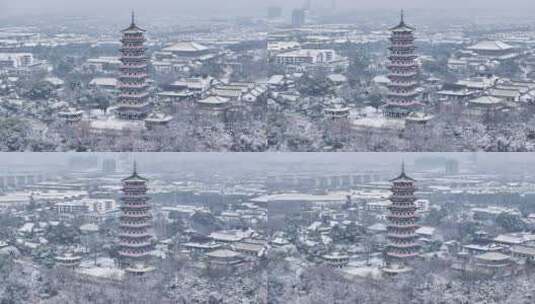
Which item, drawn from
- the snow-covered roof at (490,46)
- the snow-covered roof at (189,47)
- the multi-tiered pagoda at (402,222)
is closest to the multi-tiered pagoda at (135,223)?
the snow-covered roof at (189,47)

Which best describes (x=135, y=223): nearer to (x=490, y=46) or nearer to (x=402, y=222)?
(x=402, y=222)

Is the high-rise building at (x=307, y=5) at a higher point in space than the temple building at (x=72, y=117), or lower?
higher

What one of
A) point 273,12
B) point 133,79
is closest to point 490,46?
point 273,12

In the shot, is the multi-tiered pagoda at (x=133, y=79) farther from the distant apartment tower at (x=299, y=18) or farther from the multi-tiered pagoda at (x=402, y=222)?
the multi-tiered pagoda at (x=402, y=222)

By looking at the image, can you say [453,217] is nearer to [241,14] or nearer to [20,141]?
[241,14]

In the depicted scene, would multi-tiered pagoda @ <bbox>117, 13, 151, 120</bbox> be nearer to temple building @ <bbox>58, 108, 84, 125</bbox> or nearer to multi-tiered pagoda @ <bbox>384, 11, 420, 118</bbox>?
temple building @ <bbox>58, 108, 84, 125</bbox>

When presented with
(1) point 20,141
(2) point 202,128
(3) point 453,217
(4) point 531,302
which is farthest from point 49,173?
(4) point 531,302
